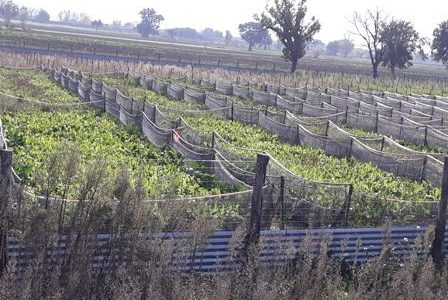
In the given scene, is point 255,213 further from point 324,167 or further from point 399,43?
point 399,43

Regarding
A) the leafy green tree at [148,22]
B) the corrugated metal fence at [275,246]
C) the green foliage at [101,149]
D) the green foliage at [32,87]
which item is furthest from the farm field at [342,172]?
the leafy green tree at [148,22]

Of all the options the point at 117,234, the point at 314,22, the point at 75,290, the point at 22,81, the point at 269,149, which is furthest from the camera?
the point at 314,22

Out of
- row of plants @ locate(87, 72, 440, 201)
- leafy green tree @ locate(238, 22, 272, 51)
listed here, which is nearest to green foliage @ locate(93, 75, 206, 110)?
row of plants @ locate(87, 72, 440, 201)

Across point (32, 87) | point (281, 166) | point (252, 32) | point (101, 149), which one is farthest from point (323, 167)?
point (252, 32)

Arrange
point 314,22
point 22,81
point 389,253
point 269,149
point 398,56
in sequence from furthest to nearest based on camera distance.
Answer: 1. point 398,56
2. point 314,22
3. point 22,81
4. point 269,149
5. point 389,253

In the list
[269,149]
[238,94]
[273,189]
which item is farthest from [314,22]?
[273,189]

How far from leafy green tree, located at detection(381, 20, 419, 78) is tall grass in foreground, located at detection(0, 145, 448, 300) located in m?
54.8

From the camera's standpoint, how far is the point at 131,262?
7121mm

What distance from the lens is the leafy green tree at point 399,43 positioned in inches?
2368

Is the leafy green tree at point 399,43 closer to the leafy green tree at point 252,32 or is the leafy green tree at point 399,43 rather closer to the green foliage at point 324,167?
the green foliage at point 324,167

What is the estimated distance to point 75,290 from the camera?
6578 millimetres

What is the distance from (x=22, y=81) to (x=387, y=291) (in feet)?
78.9

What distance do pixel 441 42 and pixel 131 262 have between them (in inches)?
2625

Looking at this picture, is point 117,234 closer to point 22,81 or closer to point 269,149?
point 269,149
